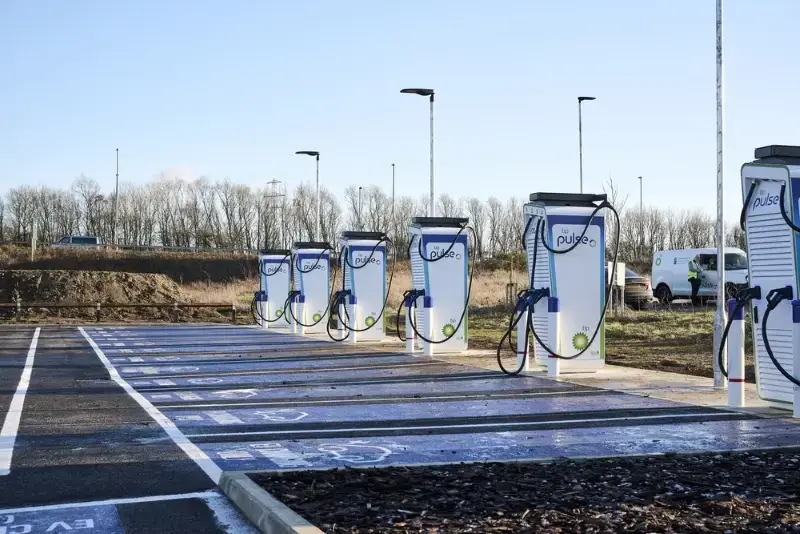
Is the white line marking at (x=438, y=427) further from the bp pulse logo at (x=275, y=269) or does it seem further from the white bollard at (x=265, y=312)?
the white bollard at (x=265, y=312)

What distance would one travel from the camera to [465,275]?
68.7 feet

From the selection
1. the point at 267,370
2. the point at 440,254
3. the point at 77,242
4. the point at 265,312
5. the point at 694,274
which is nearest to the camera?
the point at 267,370

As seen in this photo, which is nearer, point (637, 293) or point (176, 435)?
point (176, 435)

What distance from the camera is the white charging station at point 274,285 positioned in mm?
34906

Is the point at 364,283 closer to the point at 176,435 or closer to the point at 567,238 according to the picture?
the point at 567,238

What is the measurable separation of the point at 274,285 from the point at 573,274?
20.5m

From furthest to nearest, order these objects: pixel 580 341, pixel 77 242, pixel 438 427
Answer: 1. pixel 77 242
2. pixel 580 341
3. pixel 438 427

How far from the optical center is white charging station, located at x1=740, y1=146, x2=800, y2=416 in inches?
447

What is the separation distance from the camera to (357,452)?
351 inches

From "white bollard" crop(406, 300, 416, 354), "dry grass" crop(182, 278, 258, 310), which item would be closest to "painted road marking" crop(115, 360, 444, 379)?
"white bollard" crop(406, 300, 416, 354)

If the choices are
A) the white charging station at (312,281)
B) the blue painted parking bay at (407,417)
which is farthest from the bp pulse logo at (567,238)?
the white charging station at (312,281)

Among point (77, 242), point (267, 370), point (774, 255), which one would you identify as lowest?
point (267, 370)

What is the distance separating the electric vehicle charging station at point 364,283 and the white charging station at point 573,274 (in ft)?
29.7

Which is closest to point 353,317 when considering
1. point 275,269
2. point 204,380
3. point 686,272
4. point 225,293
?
point 204,380
